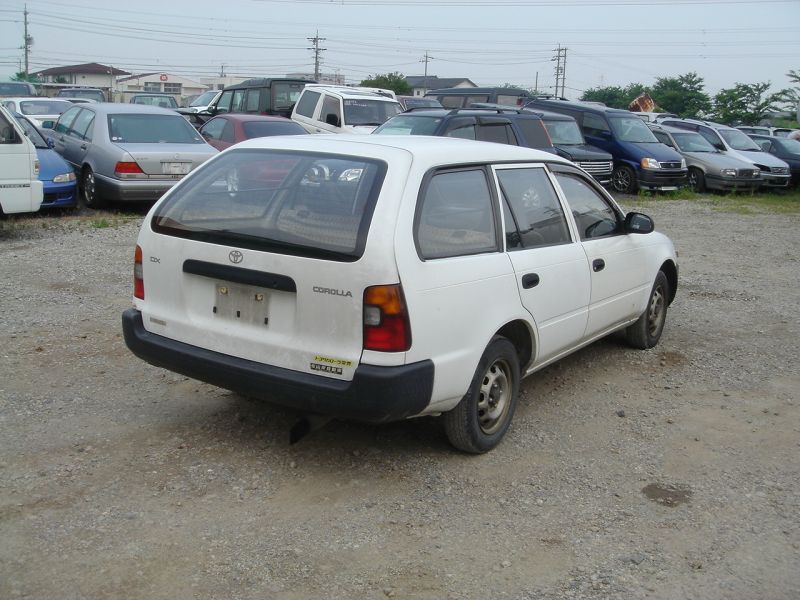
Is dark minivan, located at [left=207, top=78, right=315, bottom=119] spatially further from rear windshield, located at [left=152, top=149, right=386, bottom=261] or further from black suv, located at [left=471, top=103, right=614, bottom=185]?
rear windshield, located at [left=152, top=149, right=386, bottom=261]

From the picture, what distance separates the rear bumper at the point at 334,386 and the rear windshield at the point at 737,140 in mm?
21896

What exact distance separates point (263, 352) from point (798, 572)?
260cm

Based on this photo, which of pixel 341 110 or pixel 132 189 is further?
pixel 341 110

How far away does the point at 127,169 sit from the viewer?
12.4 metres

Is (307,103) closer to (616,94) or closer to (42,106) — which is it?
(42,106)

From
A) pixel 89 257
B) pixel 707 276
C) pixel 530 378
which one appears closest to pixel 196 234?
pixel 530 378

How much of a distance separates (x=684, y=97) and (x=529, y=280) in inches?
1990

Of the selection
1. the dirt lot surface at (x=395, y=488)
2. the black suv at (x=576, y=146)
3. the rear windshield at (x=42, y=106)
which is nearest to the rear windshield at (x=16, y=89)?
the rear windshield at (x=42, y=106)

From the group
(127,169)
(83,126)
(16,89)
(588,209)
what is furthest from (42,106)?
(588,209)

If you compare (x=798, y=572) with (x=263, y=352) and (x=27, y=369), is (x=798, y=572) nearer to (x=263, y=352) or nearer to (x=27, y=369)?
(x=263, y=352)

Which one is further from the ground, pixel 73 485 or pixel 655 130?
pixel 655 130

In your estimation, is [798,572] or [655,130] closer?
[798,572]

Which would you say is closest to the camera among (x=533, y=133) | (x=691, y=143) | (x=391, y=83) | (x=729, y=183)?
(x=533, y=133)

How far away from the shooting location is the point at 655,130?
72.2 ft
